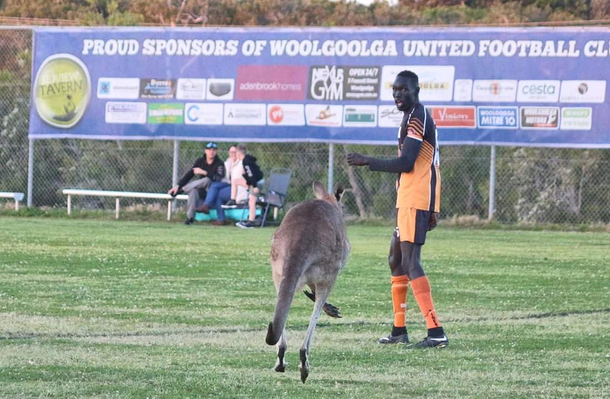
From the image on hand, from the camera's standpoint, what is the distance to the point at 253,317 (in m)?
11.7

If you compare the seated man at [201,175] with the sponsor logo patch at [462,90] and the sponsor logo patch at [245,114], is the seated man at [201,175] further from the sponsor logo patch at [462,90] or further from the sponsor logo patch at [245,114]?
the sponsor logo patch at [462,90]

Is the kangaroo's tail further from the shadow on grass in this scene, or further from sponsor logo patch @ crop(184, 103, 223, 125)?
sponsor logo patch @ crop(184, 103, 223, 125)

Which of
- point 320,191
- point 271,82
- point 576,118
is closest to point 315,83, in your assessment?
point 271,82

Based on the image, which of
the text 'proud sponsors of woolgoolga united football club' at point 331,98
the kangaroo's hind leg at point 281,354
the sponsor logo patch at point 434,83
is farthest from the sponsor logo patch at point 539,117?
the kangaroo's hind leg at point 281,354

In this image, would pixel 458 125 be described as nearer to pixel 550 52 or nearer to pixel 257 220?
pixel 550 52

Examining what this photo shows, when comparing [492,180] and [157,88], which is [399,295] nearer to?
[492,180]

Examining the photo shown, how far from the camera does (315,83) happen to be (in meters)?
27.0

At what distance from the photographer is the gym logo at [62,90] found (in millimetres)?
28703

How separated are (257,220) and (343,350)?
16.6 metres

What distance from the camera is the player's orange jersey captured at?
10211 millimetres

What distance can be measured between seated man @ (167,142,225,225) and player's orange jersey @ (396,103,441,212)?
626 inches

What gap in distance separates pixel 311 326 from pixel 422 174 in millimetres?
2429

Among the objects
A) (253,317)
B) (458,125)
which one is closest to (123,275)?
(253,317)

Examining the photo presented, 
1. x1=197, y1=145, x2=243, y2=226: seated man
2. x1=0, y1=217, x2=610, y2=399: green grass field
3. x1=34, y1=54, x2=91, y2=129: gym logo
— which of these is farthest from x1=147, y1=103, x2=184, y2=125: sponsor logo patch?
x1=0, y1=217, x2=610, y2=399: green grass field
